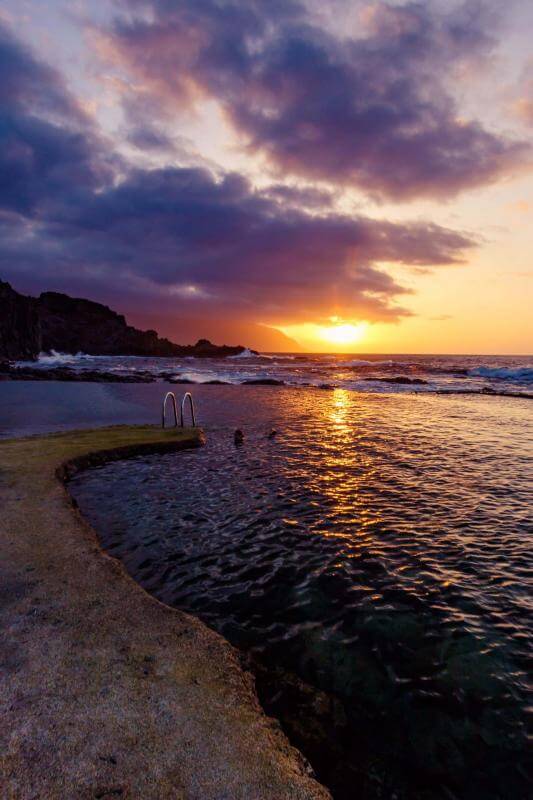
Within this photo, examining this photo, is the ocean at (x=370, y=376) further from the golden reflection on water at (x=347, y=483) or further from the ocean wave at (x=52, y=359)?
the golden reflection on water at (x=347, y=483)

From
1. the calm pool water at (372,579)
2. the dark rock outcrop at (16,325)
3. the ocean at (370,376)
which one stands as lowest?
the calm pool water at (372,579)

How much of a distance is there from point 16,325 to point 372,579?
135 m

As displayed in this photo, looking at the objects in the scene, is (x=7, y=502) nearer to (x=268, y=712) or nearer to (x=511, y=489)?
(x=268, y=712)

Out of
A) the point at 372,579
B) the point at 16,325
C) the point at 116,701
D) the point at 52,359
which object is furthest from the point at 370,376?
the point at 52,359

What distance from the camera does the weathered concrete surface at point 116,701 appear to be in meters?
3.35

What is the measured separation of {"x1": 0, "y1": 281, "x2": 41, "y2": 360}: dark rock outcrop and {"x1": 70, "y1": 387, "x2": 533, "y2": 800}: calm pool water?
11817cm

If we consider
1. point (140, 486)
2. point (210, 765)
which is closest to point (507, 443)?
point (140, 486)

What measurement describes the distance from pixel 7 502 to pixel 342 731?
29.0 feet

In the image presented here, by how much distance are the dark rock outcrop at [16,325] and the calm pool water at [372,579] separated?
4652 inches

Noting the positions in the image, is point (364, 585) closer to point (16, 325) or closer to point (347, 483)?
point (347, 483)

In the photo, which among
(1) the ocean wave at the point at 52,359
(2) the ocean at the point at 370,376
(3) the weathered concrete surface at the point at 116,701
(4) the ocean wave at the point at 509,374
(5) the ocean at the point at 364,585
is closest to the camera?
(3) the weathered concrete surface at the point at 116,701

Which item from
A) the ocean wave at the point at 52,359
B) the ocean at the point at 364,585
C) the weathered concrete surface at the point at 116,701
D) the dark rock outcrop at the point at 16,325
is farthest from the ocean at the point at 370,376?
the weathered concrete surface at the point at 116,701

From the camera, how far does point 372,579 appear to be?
772 centimetres

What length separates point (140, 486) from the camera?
1323 cm
